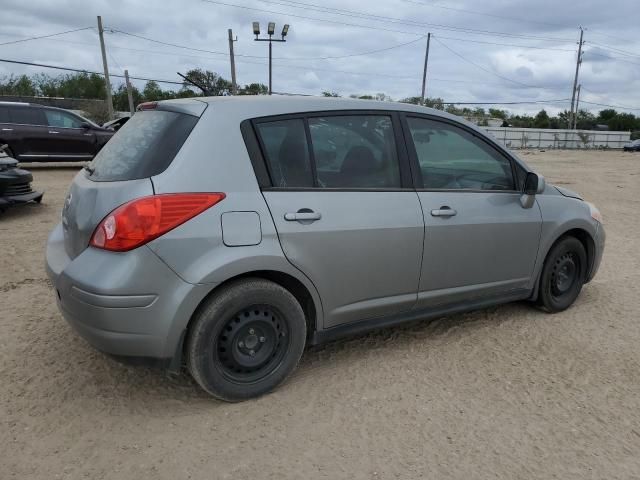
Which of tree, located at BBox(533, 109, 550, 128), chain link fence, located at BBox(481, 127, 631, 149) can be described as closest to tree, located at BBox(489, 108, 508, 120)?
tree, located at BBox(533, 109, 550, 128)

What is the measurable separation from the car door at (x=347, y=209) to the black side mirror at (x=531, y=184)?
1.07 metres

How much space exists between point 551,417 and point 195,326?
1.97 meters

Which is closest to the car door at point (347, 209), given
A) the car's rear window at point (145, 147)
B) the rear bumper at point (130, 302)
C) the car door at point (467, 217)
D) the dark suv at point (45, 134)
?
the car door at point (467, 217)

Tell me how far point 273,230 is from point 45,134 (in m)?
12.3

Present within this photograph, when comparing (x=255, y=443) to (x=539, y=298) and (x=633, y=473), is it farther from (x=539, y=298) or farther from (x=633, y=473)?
(x=539, y=298)

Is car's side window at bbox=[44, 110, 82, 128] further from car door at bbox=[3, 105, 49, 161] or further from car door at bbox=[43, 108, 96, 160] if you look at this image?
car door at bbox=[3, 105, 49, 161]

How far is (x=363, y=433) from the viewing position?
8.81 feet

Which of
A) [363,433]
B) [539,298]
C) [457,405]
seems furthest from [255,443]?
[539,298]

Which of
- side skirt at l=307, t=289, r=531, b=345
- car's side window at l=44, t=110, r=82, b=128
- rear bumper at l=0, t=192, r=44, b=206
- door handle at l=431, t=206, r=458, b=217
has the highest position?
car's side window at l=44, t=110, r=82, b=128

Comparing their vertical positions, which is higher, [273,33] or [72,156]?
[273,33]

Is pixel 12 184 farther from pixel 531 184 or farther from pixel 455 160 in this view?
pixel 531 184

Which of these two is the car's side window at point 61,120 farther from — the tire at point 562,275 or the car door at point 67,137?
the tire at point 562,275

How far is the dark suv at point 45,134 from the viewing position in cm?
1261

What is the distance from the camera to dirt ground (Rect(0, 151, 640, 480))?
246 cm
